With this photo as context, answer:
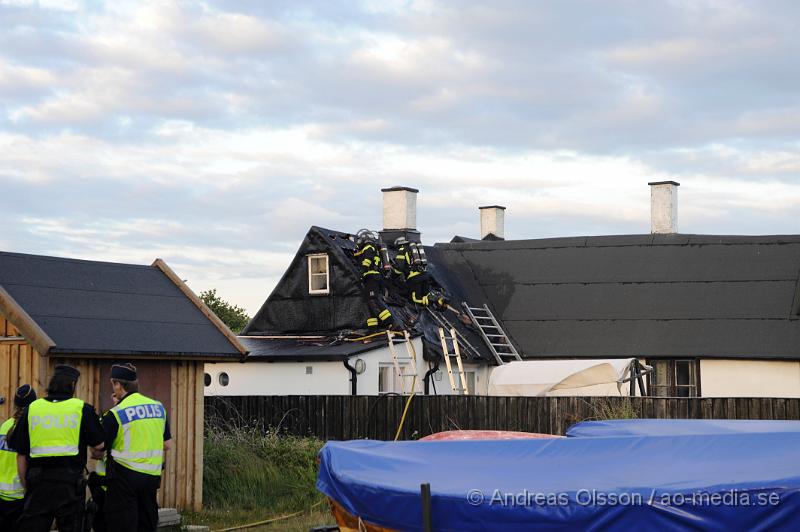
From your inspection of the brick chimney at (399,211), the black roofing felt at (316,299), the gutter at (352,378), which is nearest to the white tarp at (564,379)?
the gutter at (352,378)

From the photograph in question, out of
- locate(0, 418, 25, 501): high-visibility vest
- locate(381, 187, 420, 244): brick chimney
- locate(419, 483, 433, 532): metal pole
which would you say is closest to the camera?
locate(419, 483, 433, 532): metal pole

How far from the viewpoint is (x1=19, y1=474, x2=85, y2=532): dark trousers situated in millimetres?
11656

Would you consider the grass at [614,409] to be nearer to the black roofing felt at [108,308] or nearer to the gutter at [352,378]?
the gutter at [352,378]

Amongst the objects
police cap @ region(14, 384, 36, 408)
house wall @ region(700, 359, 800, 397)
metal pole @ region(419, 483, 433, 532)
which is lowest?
metal pole @ region(419, 483, 433, 532)

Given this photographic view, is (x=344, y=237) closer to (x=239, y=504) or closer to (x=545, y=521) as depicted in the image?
(x=239, y=504)

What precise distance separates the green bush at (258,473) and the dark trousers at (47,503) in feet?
23.0

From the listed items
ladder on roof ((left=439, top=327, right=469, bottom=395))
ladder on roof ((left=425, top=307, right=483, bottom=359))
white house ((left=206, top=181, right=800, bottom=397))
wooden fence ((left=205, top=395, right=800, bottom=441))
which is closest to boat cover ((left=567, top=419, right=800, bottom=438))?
wooden fence ((left=205, top=395, right=800, bottom=441))

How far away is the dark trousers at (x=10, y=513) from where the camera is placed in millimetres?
12172

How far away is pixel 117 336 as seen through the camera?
55.7 ft

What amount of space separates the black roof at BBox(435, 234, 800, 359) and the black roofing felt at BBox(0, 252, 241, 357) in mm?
17086

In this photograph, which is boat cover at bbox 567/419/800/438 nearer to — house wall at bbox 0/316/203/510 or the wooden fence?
house wall at bbox 0/316/203/510

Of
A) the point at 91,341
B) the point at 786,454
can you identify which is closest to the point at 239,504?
the point at 91,341

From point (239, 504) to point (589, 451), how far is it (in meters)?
9.56

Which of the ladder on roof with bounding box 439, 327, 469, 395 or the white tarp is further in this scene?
the ladder on roof with bounding box 439, 327, 469, 395
